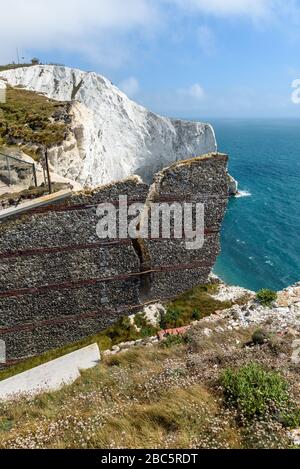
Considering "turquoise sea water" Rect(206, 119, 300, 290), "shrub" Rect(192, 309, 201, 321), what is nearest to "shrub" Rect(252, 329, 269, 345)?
"shrub" Rect(192, 309, 201, 321)

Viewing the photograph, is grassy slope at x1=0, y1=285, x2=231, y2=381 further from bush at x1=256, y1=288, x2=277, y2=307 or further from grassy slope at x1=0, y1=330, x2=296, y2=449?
grassy slope at x1=0, y1=330, x2=296, y2=449

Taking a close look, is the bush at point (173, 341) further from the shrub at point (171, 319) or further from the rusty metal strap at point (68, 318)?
A: the rusty metal strap at point (68, 318)

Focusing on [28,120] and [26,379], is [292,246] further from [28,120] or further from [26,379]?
[26,379]

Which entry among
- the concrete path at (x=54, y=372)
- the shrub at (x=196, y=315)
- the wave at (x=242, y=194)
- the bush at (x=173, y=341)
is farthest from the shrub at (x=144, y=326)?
the wave at (x=242, y=194)

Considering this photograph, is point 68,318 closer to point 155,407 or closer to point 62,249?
point 62,249
